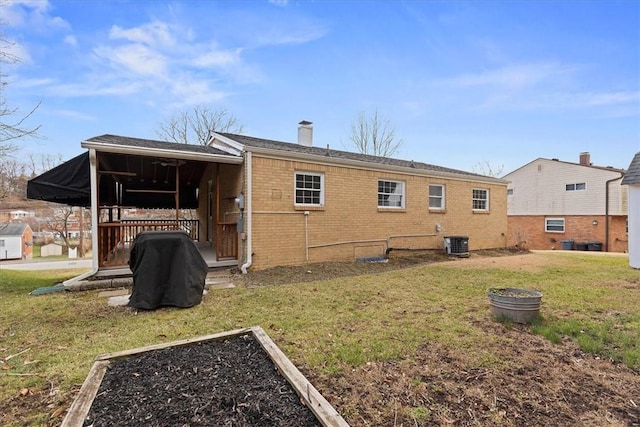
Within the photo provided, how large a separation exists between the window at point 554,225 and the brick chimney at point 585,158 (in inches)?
187

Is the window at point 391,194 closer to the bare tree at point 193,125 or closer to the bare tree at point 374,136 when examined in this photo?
the bare tree at point 374,136

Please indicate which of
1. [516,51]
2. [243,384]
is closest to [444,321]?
[243,384]

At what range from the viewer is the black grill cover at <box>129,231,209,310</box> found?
17.1 ft

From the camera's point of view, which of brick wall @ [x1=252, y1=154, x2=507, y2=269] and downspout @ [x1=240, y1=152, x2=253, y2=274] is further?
brick wall @ [x1=252, y1=154, x2=507, y2=269]

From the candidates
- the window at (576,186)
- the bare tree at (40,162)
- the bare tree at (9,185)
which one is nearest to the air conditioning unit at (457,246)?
the bare tree at (9,185)

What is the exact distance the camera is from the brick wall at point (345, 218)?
8.49 m

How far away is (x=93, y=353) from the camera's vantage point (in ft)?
11.5

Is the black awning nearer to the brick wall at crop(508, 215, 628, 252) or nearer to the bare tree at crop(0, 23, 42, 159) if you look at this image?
the bare tree at crop(0, 23, 42, 159)

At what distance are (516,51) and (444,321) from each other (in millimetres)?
10440

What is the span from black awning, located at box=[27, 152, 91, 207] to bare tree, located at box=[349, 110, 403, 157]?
Result: 71.7ft

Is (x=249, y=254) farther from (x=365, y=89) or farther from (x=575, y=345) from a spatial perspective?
(x=365, y=89)

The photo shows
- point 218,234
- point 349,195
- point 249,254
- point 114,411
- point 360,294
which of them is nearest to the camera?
point 114,411

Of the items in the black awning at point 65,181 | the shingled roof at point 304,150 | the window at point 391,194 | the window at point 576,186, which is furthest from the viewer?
the window at point 576,186

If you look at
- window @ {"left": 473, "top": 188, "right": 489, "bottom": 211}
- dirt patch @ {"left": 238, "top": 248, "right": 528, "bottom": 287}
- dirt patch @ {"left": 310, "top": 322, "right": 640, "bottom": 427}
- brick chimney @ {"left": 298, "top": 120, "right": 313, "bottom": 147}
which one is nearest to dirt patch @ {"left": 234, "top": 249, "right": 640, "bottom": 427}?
dirt patch @ {"left": 310, "top": 322, "right": 640, "bottom": 427}
